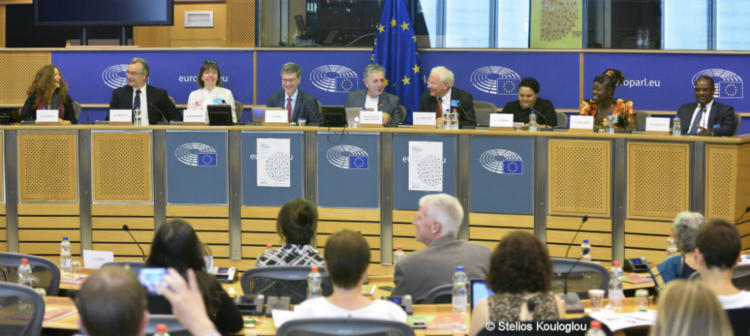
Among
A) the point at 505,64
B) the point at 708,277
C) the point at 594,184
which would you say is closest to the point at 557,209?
the point at 594,184

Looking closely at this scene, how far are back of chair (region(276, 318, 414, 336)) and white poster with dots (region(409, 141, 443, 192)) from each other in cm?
459

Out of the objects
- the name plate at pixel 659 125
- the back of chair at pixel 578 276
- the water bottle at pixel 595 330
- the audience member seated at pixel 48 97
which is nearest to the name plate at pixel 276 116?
the audience member seated at pixel 48 97

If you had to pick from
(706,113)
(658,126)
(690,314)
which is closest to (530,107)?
(658,126)

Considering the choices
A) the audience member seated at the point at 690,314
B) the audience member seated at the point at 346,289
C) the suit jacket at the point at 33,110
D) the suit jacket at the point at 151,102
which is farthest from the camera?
the suit jacket at the point at 151,102

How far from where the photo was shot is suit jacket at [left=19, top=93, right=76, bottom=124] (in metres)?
8.33

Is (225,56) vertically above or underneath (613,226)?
above

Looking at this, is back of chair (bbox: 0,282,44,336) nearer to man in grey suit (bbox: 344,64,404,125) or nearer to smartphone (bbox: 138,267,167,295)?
smartphone (bbox: 138,267,167,295)

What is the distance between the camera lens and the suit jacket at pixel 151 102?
28.1 ft

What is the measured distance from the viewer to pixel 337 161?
7.71m

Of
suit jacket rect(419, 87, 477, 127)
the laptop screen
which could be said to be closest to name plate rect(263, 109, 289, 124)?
suit jacket rect(419, 87, 477, 127)

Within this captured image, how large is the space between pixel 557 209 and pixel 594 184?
0.35 meters

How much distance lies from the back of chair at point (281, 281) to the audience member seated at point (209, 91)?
4.50 m

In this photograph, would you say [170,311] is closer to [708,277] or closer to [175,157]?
[708,277]

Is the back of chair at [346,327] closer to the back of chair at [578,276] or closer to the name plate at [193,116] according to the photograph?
the back of chair at [578,276]
